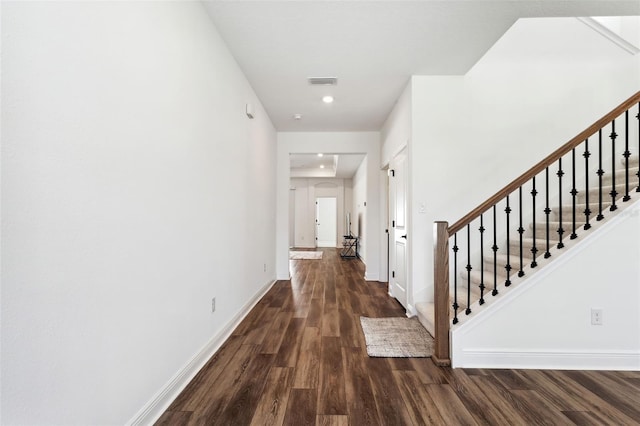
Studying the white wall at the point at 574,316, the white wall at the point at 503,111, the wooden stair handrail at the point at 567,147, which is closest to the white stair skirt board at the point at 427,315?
the white wall at the point at 503,111

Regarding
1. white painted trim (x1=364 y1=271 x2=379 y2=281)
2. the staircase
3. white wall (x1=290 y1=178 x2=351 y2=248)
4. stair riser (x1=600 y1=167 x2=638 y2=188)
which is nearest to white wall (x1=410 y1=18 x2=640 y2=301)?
the staircase

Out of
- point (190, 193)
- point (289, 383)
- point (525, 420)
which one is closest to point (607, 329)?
point (525, 420)

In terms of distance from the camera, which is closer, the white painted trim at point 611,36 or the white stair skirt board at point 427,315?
the white stair skirt board at point 427,315

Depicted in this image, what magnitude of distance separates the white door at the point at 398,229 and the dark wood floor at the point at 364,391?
4.50 feet

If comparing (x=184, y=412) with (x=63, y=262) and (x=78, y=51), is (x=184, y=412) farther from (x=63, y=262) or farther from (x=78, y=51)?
(x=78, y=51)

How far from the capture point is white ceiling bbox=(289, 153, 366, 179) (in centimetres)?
798

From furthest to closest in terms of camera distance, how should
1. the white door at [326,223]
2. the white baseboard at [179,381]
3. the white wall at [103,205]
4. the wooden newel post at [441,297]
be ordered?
the white door at [326,223]
the wooden newel post at [441,297]
the white baseboard at [179,381]
the white wall at [103,205]

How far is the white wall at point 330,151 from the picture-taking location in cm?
562

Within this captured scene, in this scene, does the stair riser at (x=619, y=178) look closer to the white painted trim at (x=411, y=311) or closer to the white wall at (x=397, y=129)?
the white wall at (x=397, y=129)

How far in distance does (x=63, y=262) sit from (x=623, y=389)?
10.5ft

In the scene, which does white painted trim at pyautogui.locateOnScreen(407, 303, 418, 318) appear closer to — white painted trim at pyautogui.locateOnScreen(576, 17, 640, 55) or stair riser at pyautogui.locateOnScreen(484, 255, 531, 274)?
stair riser at pyautogui.locateOnScreen(484, 255, 531, 274)

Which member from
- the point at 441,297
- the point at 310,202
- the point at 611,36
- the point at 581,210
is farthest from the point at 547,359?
the point at 310,202

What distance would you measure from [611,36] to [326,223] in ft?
32.9

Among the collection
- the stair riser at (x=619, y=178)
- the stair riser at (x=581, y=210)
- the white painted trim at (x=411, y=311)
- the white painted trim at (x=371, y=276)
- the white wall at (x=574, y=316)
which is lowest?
the white painted trim at (x=371, y=276)
